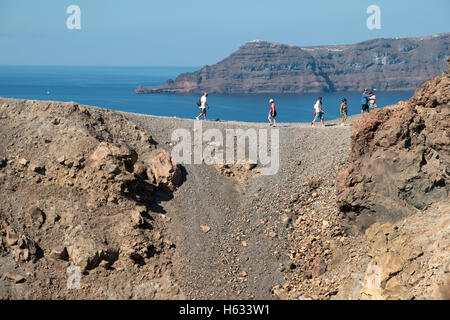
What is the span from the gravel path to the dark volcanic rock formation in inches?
92.4

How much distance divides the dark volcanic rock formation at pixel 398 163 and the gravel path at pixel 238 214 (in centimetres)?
235

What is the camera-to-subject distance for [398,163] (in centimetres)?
1916

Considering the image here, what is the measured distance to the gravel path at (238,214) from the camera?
19609 millimetres

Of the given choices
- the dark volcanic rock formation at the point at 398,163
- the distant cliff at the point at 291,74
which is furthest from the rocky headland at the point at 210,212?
the distant cliff at the point at 291,74

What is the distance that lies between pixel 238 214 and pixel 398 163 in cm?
741

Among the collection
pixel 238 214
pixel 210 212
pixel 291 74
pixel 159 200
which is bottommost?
pixel 238 214

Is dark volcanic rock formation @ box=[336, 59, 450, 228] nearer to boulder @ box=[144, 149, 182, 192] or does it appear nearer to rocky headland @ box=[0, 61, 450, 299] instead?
rocky headland @ box=[0, 61, 450, 299]

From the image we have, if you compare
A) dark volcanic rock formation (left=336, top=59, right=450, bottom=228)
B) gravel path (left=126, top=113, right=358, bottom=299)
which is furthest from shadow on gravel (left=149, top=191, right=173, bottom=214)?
dark volcanic rock formation (left=336, top=59, right=450, bottom=228)

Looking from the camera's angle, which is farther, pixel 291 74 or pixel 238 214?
pixel 291 74

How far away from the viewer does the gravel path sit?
19.6 meters

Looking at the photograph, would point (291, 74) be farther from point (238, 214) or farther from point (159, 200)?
point (159, 200)

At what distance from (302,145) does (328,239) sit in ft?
20.3

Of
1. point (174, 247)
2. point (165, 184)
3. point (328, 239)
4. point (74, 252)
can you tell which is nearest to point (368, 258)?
point (328, 239)

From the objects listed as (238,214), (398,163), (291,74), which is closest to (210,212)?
(238,214)
